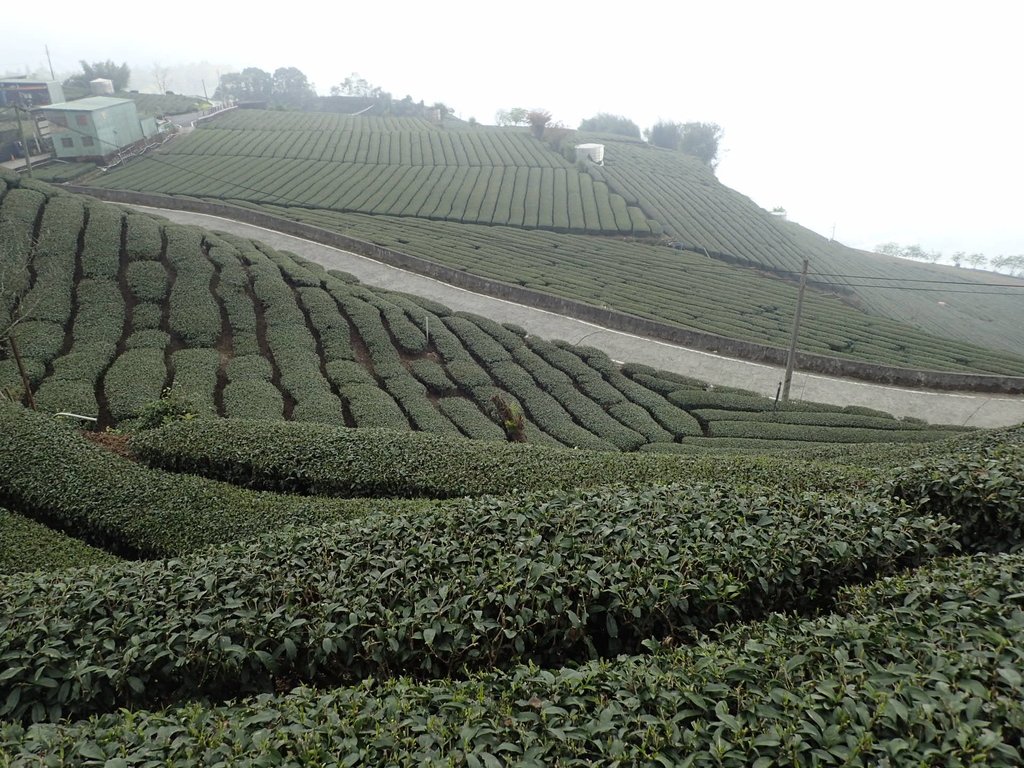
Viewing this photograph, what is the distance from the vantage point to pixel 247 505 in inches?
353

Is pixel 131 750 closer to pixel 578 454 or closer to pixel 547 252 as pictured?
pixel 578 454

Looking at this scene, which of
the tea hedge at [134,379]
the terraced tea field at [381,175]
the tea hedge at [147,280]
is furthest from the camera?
the terraced tea field at [381,175]

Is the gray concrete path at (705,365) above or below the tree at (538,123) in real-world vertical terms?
below

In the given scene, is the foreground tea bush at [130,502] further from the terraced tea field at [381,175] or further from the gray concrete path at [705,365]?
the terraced tea field at [381,175]

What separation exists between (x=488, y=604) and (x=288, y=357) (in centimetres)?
1490

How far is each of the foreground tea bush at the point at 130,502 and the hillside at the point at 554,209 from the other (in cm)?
2243

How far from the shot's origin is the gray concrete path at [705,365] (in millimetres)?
22297

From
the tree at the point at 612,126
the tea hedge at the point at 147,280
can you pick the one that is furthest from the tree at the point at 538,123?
the tea hedge at the point at 147,280

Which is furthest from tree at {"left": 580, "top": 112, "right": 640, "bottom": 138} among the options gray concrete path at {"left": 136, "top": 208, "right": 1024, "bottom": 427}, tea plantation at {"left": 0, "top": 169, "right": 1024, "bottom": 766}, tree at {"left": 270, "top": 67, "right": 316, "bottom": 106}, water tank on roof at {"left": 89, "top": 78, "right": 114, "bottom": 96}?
tea plantation at {"left": 0, "top": 169, "right": 1024, "bottom": 766}

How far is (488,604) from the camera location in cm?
508

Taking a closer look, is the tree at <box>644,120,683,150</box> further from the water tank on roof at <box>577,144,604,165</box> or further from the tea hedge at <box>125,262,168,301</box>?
the tea hedge at <box>125,262,168,301</box>

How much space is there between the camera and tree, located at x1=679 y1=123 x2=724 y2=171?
320 feet

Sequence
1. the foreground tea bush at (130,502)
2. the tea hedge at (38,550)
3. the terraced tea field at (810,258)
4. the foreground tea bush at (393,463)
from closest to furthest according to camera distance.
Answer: the tea hedge at (38,550) → the foreground tea bush at (130,502) → the foreground tea bush at (393,463) → the terraced tea field at (810,258)

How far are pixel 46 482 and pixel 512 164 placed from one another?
5843 cm
